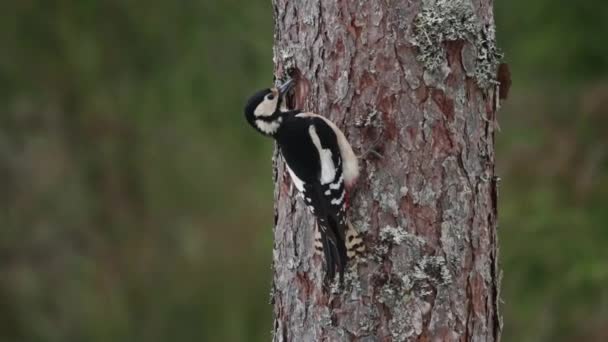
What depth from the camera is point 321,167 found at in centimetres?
399

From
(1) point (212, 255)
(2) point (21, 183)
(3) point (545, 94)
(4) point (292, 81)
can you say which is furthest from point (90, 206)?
(4) point (292, 81)

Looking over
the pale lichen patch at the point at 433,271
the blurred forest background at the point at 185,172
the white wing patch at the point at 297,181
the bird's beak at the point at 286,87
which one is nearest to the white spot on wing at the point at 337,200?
the white wing patch at the point at 297,181

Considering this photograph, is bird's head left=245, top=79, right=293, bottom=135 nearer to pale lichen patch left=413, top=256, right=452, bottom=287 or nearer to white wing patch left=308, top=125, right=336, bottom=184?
white wing patch left=308, top=125, right=336, bottom=184

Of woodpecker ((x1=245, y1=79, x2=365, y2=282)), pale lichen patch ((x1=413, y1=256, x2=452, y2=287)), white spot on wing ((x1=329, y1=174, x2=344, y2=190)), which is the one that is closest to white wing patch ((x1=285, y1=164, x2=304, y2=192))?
woodpecker ((x1=245, y1=79, x2=365, y2=282))

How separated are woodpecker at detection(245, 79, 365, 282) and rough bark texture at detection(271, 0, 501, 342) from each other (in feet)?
0.18

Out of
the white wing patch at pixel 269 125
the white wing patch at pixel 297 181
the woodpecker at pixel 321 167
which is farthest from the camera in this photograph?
the white wing patch at pixel 269 125

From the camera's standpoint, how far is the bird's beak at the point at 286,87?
155 inches

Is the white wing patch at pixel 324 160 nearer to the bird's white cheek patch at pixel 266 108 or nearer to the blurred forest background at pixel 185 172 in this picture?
the bird's white cheek patch at pixel 266 108

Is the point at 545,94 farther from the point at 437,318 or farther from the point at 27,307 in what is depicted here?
the point at 27,307

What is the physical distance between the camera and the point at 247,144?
8906mm

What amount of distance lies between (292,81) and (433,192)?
2.24 feet

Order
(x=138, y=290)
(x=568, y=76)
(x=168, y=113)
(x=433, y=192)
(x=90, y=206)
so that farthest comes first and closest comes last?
(x=138, y=290) → (x=90, y=206) → (x=168, y=113) → (x=568, y=76) → (x=433, y=192)

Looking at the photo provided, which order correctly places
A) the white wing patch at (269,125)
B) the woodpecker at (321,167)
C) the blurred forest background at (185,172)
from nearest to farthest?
the woodpecker at (321,167)
the white wing patch at (269,125)
the blurred forest background at (185,172)

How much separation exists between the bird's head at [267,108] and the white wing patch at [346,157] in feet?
0.70
